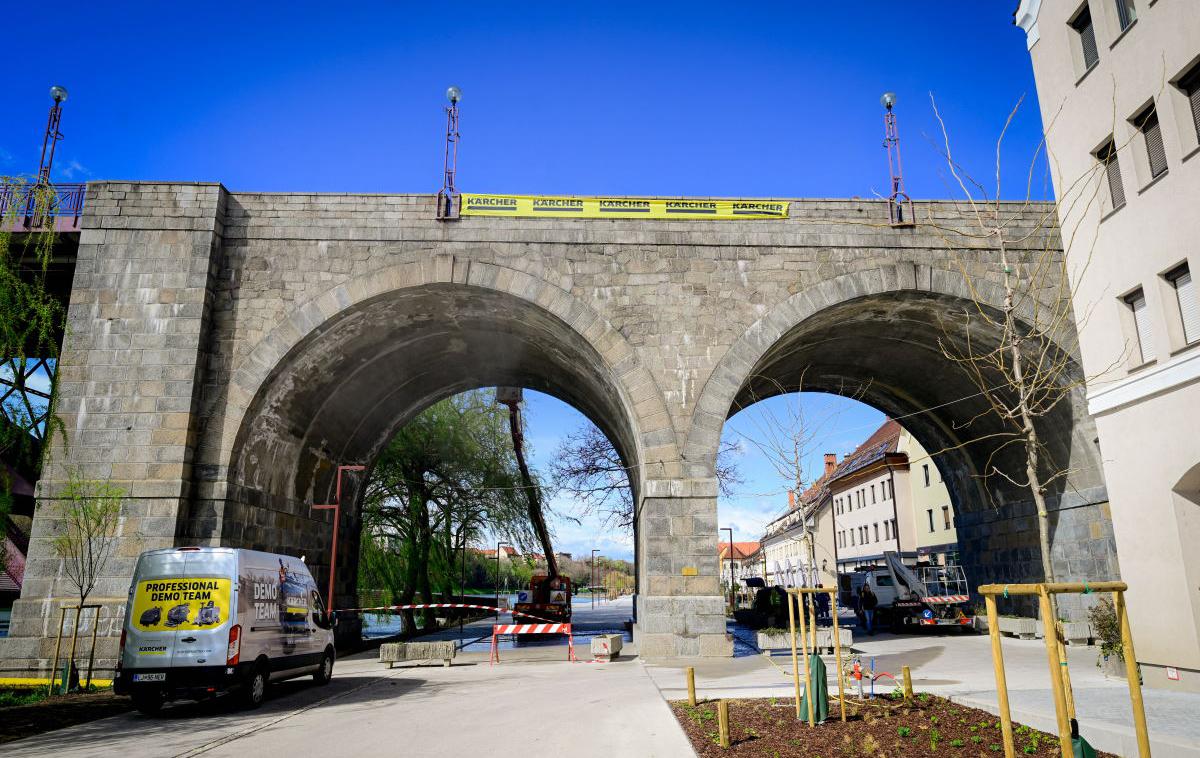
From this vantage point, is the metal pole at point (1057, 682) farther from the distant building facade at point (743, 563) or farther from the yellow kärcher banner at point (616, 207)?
the distant building facade at point (743, 563)

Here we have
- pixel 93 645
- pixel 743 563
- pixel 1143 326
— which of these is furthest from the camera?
pixel 743 563

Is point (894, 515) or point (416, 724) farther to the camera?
point (894, 515)

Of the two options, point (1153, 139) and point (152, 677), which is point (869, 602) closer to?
point (1153, 139)

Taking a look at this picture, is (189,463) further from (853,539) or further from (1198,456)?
(853,539)

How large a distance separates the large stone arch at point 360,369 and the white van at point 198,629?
4499 millimetres

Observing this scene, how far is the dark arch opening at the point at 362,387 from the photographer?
1627cm

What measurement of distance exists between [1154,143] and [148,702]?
16492 millimetres

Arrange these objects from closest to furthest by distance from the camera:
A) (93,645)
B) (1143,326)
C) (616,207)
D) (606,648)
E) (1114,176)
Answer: (1143,326), (1114,176), (93,645), (606,648), (616,207)

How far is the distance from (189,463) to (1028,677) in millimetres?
15458

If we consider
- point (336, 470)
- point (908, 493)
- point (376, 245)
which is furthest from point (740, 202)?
point (908, 493)

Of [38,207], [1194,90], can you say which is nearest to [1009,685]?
[1194,90]

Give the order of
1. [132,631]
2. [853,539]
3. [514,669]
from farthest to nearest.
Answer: [853,539] → [514,669] → [132,631]

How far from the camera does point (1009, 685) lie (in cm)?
1046

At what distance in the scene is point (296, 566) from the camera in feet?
42.6
